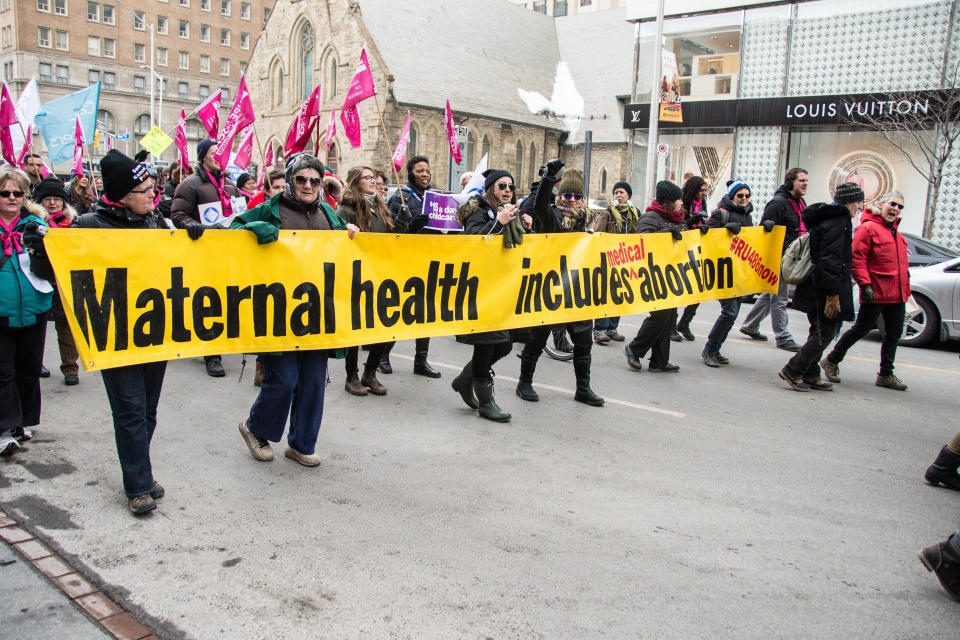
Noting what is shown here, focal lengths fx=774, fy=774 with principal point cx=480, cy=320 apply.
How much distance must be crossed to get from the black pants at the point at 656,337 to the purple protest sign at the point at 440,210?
2.31 meters

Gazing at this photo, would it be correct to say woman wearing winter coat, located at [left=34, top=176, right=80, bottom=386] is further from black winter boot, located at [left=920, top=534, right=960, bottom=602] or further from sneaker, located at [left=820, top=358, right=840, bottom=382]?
sneaker, located at [left=820, top=358, right=840, bottom=382]

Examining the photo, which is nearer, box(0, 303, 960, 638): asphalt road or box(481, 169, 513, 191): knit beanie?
box(0, 303, 960, 638): asphalt road

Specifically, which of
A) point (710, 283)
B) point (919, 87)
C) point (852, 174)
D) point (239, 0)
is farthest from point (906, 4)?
point (239, 0)

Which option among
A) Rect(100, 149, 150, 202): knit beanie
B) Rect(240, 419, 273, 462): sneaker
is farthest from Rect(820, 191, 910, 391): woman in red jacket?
Rect(100, 149, 150, 202): knit beanie

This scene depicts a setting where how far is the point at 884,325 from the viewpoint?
776cm

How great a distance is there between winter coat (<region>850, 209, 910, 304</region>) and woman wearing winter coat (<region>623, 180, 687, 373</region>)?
1692mm

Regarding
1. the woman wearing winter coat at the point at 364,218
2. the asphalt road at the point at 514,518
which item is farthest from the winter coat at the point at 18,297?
the woman wearing winter coat at the point at 364,218

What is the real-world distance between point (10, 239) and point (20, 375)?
0.91 m

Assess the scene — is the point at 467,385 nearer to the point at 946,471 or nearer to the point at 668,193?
the point at 668,193

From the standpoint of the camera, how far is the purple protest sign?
26.0ft

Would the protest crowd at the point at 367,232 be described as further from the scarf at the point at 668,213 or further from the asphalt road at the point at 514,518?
the asphalt road at the point at 514,518

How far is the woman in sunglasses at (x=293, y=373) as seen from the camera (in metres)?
4.89

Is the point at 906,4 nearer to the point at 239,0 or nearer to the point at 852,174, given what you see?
the point at 852,174

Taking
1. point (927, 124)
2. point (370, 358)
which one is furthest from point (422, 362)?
point (927, 124)
